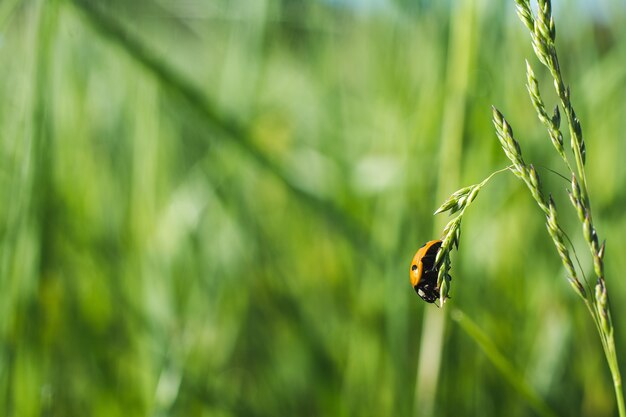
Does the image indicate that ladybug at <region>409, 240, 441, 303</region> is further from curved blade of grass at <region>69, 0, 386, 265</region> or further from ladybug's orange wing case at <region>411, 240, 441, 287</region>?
curved blade of grass at <region>69, 0, 386, 265</region>

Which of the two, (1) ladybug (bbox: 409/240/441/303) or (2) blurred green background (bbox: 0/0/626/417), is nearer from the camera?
(1) ladybug (bbox: 409/240/441/303)

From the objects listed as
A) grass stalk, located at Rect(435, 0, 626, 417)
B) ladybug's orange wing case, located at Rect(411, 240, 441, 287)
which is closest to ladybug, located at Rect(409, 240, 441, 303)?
ladybug's orange wing case, located at Rect(411, 240, 441, 287)

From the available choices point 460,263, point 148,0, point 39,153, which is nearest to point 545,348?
point 460,263

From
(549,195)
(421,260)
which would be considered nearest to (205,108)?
(421,260)

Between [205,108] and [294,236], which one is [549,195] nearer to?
[205,108]

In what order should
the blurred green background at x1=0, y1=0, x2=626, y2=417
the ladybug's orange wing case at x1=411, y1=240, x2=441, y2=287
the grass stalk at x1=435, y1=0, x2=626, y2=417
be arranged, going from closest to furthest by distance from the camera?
the grass stalk at x1=435, y1=0, x2=626, y2=417, the ladybug's orange wing case at x1=411, y1=240, x2=441, y2=287, the blurred green background at x1=0, y1=0, x2=626, y2=417

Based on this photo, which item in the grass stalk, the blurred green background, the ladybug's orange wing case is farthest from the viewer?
the blurred green background
